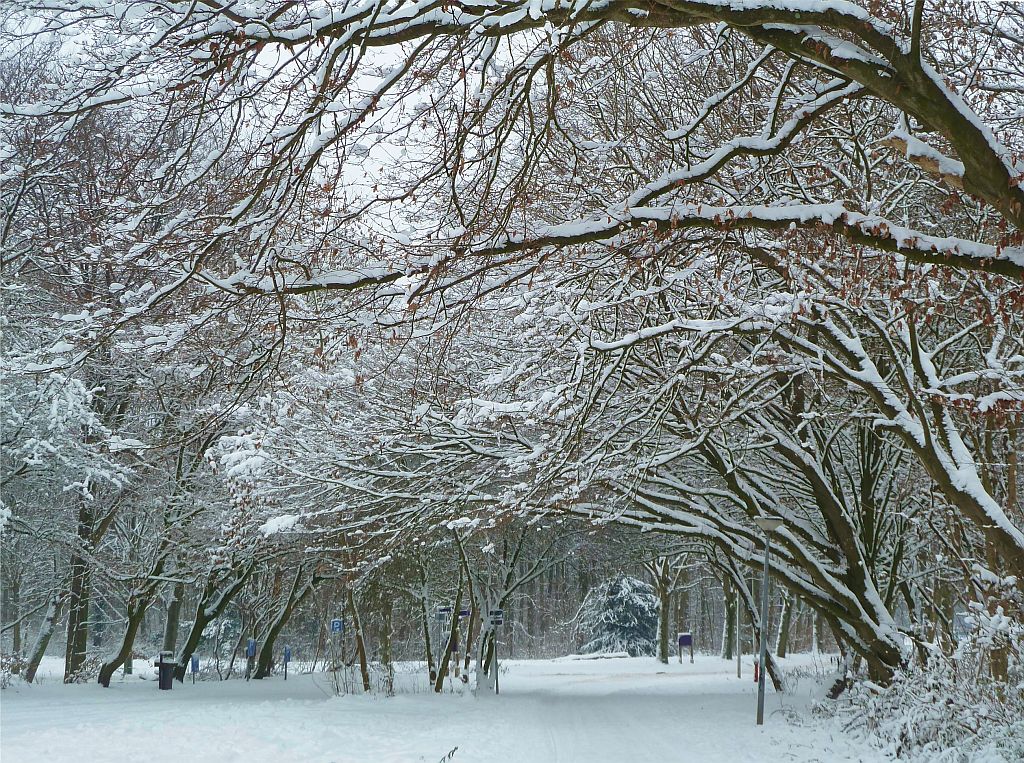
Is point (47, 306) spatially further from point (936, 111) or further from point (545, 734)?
point (936, 111)

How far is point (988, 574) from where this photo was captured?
30.5 feet

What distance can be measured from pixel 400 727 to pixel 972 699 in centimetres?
778

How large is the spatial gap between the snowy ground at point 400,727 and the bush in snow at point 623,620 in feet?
87.0

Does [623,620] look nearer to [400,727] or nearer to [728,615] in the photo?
[728,615]

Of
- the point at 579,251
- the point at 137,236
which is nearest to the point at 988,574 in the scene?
the point at 579,251

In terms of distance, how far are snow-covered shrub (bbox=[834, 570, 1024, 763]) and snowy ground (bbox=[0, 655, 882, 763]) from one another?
0.75 metres

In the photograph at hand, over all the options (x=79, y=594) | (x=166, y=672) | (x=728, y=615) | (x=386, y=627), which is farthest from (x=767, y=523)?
(x=728, y=615)

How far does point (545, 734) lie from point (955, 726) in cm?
569

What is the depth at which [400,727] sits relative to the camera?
13.1 m

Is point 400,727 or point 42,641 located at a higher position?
point 42,641

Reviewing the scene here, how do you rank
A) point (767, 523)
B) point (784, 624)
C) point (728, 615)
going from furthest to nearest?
point (728, 615) → point (784, 624) → point (767, 523)

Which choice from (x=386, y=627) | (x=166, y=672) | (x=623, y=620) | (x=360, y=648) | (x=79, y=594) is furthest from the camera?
(x=623, y=620)

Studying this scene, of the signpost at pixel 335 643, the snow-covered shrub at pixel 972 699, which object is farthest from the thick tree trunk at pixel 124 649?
the snow-covered shrub at pixel 972 699

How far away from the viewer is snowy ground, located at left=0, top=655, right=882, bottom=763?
33.5 feet
